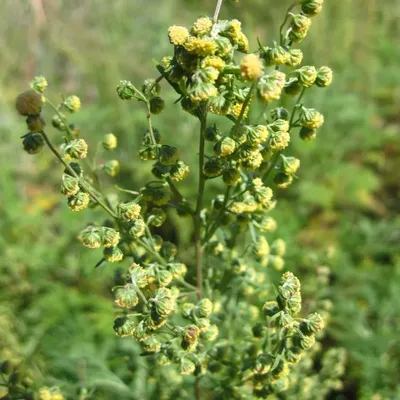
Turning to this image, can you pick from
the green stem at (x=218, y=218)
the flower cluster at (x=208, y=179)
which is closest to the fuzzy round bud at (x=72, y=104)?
the flower cluster at (x=208, y=179)

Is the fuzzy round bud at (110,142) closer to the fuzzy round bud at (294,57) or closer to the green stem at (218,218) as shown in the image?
the green stem at (218,218)

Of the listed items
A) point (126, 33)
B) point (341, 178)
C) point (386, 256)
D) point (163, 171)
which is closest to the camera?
point (163, 171)

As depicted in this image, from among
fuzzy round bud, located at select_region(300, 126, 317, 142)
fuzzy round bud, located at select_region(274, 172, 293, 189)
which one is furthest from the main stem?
fuzzy round bud, located at select_region(300, 126, 317, 142)

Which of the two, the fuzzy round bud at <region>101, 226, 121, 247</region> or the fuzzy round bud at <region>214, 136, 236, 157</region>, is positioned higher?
the fuzzy round bud at <region>214, 136, 236, 157</region>

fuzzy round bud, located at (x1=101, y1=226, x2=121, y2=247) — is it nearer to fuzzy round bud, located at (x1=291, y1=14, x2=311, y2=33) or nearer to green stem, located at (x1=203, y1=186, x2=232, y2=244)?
green stem, located at (x1=203, y1=186, x2=232, y2=244)

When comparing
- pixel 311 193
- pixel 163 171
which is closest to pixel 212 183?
pixel 311 193

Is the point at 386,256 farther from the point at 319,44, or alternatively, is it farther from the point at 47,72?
the point at 47,72

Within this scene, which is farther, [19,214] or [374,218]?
[374,218]
